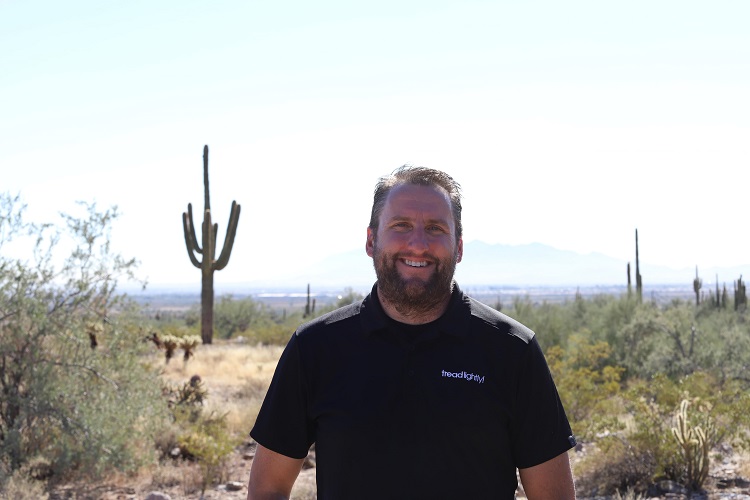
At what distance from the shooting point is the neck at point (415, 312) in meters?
2.79

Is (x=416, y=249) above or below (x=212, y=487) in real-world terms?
above

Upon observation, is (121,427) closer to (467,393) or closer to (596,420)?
(596,420)

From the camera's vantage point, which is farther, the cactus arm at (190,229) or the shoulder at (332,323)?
the cactus arm at (190,229)

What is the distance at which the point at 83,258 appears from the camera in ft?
30.6

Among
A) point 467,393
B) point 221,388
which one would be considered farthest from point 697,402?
point 221,388

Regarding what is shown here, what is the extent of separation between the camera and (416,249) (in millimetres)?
2742

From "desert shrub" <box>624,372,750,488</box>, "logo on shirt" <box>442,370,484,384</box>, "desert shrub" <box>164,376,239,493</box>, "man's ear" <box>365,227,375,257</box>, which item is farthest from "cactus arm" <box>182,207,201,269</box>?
"logo on shirt" <box>442,370,484,384</box>

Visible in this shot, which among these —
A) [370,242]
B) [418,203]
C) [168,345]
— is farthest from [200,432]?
[168,345]

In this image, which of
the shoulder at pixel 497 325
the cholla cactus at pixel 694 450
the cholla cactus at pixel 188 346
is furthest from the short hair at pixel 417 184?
the cholla cactus at pixel 188 346

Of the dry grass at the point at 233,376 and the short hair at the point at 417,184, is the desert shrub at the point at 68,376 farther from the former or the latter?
the short hair at the point at 417,184

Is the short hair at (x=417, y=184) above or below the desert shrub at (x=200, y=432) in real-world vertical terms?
above

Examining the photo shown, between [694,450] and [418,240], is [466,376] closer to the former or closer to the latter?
[418,240]

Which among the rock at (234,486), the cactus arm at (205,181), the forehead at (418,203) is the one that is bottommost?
the rock at (234,486)

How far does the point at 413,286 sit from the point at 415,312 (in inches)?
3.9
